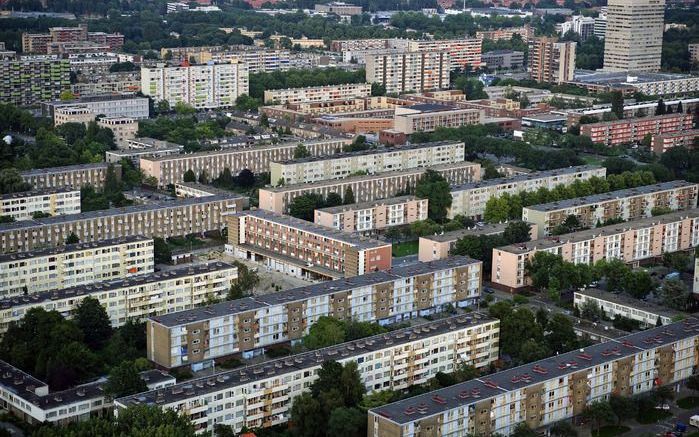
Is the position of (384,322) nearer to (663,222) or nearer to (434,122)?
(663,222)

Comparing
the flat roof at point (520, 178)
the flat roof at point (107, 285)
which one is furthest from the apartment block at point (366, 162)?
the flat roof at point (107, 285)

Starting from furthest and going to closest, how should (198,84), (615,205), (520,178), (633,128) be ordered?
(198,84) < (633,128) < (520,178) < (615,205)

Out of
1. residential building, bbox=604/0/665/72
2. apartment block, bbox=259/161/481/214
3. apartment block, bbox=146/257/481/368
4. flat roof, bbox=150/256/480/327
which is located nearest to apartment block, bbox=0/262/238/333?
flat roof, bbox=150/256/480/327

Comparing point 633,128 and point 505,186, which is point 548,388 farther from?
point 633,128

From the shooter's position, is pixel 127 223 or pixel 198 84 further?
pixel 198 84

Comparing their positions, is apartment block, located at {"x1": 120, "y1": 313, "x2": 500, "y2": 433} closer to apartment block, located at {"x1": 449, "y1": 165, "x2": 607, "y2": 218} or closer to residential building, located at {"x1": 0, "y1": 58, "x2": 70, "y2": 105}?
apartment block, located at {"x1": 449, "y1": 165, "x2": 607, "y2": 218}

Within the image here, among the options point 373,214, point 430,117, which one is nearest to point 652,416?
point 373,214

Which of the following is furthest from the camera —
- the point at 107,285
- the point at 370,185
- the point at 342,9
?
the point at 342,9
